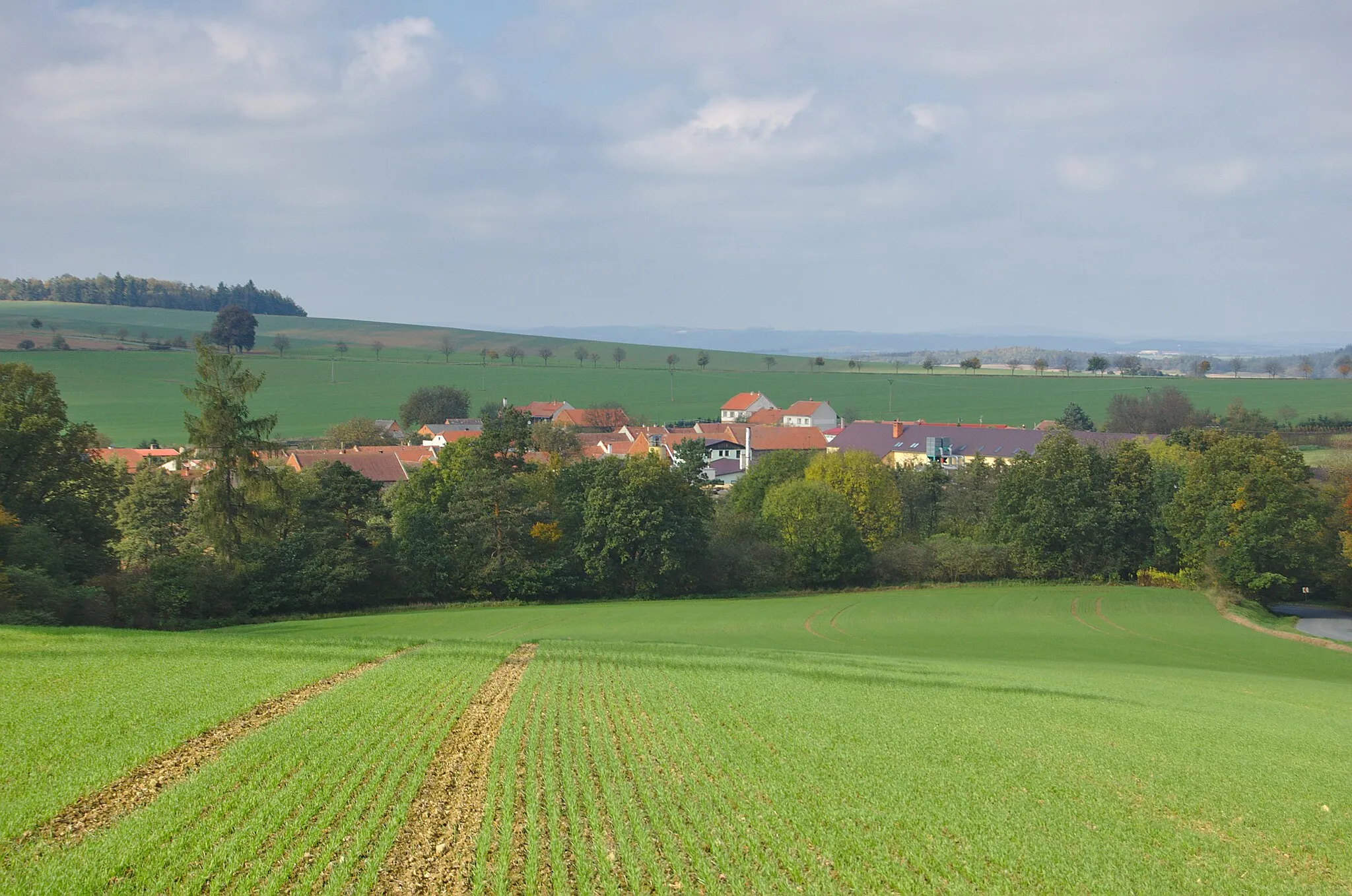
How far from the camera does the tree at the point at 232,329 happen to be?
16312 centimetres

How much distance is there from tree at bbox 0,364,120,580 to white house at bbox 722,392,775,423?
370ft

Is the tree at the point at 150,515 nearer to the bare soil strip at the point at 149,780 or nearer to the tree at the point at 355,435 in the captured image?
the bare soil strip at the point at 149,780

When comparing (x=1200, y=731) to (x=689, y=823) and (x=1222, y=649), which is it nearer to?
(x=689, y=823)

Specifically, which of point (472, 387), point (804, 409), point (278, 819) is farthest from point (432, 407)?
point (278, 819)

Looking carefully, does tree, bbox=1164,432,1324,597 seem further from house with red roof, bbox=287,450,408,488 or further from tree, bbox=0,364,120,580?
house with red roof, bbox=287,450,408,488

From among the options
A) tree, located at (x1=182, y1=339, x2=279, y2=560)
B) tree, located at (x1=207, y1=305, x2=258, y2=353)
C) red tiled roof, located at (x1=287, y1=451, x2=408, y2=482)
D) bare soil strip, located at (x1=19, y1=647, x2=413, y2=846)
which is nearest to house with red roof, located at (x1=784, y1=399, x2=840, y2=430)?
red tiled roof, located at (x1=287, y1=451, x2=408, y2=482)

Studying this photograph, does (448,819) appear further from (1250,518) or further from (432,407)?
(432,407)

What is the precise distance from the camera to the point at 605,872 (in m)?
9.98

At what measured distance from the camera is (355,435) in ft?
352

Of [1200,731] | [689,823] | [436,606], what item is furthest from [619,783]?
[436,606]

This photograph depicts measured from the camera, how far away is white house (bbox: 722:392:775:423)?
500 feet

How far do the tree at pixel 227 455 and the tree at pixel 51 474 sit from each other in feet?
14.3

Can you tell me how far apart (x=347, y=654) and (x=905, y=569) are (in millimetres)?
43345

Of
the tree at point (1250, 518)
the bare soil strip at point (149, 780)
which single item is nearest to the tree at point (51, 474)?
the bare soil strip at point (149, 780)
